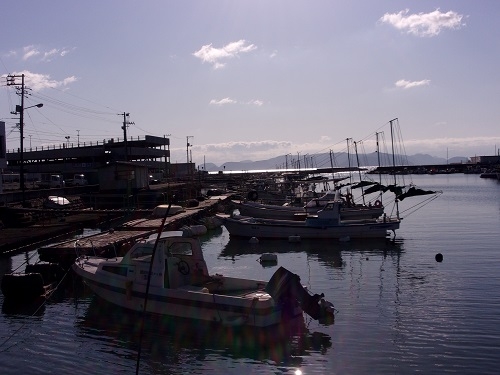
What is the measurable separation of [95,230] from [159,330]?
31.4 meters

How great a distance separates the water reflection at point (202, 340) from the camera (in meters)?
17.4

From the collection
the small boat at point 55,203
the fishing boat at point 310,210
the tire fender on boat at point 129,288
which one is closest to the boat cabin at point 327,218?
the fishing boat at point 310,210

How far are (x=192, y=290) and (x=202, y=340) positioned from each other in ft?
6.33

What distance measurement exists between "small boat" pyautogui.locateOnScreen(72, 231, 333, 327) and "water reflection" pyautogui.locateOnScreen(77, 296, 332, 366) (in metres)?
0.43

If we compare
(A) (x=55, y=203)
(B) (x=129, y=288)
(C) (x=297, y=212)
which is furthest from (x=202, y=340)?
(A) (x=55, y=203)

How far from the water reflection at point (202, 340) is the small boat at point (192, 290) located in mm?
426

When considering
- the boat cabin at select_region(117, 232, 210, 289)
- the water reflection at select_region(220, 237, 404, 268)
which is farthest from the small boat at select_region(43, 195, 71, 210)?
the boat cabin at select_region(117, 232, 210, 289)

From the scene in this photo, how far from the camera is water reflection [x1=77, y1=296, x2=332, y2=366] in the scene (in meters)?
17.4

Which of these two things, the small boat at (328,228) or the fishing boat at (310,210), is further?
the fishing boat at (310,210)

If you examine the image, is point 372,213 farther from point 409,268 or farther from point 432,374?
point 432,374

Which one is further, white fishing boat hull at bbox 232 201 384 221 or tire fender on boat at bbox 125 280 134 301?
white fishing boat hull at bbox 232 201 384 221

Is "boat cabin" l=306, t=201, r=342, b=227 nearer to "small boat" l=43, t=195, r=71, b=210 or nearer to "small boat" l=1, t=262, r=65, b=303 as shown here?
"small boat" l=1, t=262, r=65, b=303

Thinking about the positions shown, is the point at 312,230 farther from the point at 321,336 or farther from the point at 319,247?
the point at 321,336

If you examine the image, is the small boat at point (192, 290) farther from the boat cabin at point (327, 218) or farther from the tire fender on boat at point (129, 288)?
the boat cabin at point (327, 218)
